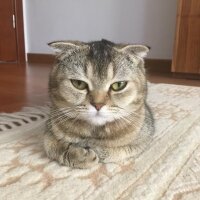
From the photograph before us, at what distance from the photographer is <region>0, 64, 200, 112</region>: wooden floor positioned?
1588 mm

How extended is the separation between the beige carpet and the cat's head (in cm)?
14

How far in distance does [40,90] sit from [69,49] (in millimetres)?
1188

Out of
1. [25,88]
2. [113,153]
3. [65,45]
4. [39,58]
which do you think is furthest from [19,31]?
[113,153]

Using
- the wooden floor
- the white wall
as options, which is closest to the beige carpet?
the wooden floor

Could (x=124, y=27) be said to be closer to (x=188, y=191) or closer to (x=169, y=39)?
(x=169, y=39)

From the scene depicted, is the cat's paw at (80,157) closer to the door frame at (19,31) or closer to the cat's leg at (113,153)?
the cat's leg at (113,153)

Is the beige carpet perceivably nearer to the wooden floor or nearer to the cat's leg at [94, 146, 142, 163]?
the cat's leg at [94, 146, 142, 163]

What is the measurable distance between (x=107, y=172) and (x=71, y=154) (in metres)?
0.10

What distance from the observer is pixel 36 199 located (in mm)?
646

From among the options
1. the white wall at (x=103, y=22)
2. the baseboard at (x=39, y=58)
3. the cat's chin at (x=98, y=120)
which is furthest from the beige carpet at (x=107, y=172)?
the baseboard at (x=39, y=58)

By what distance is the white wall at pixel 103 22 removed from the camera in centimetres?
290

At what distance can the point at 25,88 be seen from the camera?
202cm

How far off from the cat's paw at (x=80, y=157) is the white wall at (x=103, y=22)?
2.32 metres

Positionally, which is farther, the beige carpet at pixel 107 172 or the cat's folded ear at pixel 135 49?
the cat's folded ear at pixel 135 49
